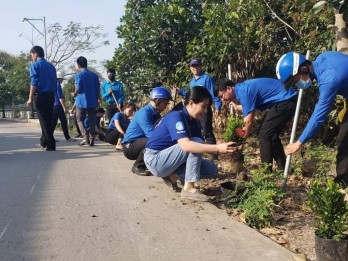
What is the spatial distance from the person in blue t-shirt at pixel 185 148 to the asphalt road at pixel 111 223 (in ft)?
0.88

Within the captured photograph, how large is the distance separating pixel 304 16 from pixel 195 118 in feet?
12.8

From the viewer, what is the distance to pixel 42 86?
789 cm

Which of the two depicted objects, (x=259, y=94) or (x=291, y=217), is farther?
(x=259, y=94)

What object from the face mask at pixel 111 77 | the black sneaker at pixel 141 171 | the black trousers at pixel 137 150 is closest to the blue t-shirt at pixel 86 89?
the face mask at pixel 111 77

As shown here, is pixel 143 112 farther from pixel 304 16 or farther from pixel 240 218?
pixel 304 16

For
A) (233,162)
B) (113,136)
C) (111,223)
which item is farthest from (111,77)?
(111,223)

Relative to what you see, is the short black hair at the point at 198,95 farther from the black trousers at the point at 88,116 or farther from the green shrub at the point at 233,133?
the black trousers at the point at 88,116

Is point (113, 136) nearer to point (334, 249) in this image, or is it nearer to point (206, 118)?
point (206, 118)

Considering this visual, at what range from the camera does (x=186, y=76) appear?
31.1ft

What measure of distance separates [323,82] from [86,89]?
562 cm

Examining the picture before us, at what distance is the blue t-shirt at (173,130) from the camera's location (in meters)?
4.36


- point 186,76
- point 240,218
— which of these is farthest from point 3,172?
point 186,76

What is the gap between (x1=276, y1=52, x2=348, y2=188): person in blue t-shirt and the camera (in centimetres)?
409

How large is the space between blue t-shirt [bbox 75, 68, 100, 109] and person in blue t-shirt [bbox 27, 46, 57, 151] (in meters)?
0.89
